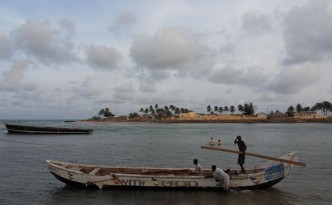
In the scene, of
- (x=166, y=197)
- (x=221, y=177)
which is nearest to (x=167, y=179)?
(x=166, y=197)

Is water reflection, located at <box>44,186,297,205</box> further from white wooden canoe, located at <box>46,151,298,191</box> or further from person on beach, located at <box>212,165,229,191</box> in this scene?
person on beach, located at <box>212,165,229,191</box>

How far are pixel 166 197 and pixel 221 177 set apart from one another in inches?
115

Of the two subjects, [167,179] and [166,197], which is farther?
[167,179]

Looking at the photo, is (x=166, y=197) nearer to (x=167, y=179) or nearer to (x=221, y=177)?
(x=167, y=179)

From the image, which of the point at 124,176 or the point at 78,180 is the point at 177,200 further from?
the point at 78,180

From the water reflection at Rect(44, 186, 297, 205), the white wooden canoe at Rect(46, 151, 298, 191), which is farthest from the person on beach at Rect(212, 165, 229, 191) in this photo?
the water reflection at Rect(44, 186, 297, 205)

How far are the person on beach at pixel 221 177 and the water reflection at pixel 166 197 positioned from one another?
17.4 inches

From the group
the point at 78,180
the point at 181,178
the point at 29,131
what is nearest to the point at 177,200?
the point at 181,178

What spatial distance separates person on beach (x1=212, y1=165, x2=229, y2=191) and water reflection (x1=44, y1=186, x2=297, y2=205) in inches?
17.4

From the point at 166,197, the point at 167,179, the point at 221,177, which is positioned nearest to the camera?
the point at 166,197

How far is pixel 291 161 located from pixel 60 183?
12723 mm

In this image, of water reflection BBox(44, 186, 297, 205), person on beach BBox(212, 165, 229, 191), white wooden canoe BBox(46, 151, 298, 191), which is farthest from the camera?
white wooden canoe BBox(46, 151, 298, 191)

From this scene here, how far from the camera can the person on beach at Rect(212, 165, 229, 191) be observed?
18766 millimetres

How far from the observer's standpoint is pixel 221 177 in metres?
18.8
